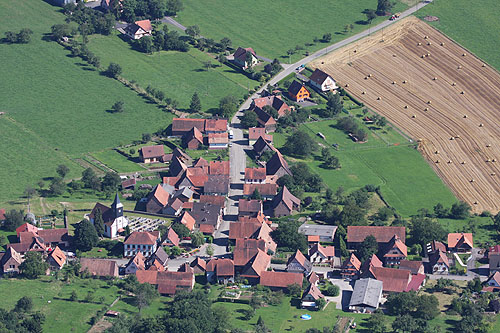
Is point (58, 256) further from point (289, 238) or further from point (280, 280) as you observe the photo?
point (289, 238)

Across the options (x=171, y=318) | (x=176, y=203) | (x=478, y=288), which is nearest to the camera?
(x=171, y=318)

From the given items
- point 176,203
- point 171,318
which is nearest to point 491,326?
point 171,318

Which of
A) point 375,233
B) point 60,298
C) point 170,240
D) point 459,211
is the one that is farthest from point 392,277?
point 60,298

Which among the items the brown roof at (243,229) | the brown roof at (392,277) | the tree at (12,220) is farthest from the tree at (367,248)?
the tree at (12,220)

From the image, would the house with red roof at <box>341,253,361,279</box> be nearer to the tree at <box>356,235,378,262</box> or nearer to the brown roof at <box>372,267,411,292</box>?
the brown roof at <box>372,267,411,292</box>

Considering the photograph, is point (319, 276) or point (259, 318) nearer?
point (259, 318)

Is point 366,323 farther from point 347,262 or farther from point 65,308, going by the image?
point 65,308

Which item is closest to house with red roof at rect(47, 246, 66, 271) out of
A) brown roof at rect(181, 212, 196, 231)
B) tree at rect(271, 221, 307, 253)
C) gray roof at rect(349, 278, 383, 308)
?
brown roof at rect(181, 212, 196, 231)
